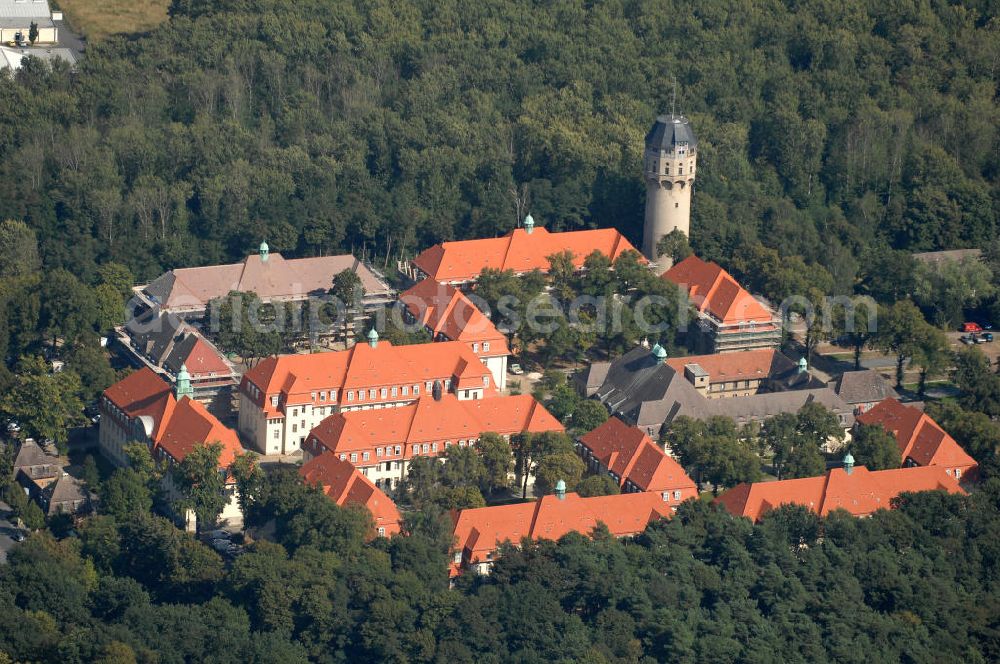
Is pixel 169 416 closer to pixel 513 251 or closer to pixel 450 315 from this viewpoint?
pixel 450 315

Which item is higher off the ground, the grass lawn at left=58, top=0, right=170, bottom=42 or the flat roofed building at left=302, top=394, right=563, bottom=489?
the grass lawn at left=58, top=0, right=170, bottom=42

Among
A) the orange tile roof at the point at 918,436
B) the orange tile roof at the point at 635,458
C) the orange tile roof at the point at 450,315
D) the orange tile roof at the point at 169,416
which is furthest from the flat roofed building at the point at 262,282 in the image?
the orange tile roof at the point at 918,436

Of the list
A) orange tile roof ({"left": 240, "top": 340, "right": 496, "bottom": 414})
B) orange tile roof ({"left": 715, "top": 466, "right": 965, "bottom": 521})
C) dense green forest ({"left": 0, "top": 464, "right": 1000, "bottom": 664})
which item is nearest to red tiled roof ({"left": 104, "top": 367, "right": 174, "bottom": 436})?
orange tile roof ({"left": 240, "top": 340, "right": 496, "bottom": 414})

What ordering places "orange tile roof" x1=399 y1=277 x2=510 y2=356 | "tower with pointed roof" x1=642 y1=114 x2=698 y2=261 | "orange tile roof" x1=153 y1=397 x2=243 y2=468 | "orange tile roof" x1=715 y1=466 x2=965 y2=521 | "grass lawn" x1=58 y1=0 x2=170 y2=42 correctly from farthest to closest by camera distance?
"grass lawn" x1=58 y1=0 x2=170 y2=42 → "tower with pointed roof" x1=642 y1=114 x2=698 y2=261 → "orange tile roof" x1=399 y1=277 x2=510 y2=356 → "orange tile roof" x1=153 y1=397 x2=243 y2=468 → "orange tile roof" x1=715 y1=466 x2=965 y2=521

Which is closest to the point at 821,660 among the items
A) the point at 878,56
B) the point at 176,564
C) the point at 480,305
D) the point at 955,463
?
the point at 955,463

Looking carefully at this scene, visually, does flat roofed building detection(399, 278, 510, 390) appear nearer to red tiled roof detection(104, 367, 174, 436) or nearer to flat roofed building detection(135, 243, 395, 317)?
flat roofed building detection(135, 243, 395, 317)

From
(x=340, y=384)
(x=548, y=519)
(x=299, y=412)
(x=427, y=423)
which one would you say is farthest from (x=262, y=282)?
(x=548, y=519)
